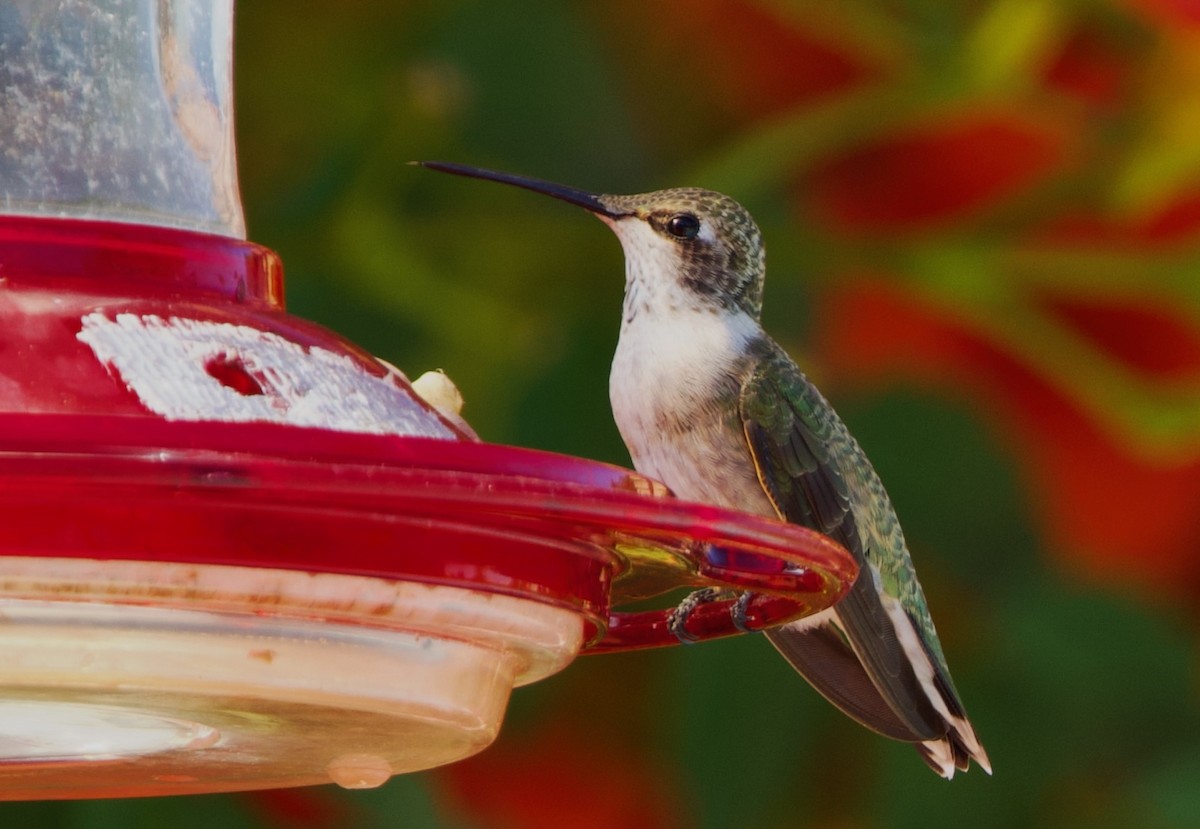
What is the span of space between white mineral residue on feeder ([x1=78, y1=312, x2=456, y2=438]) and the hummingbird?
56 cm

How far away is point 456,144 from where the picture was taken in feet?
12.4

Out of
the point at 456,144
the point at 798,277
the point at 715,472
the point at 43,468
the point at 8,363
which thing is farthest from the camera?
the point at 798,277

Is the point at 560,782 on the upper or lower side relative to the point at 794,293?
lower

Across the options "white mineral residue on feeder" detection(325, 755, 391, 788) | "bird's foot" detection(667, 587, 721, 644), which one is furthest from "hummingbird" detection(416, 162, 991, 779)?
"white mineral residue on feeder" detection(325, 755, 391, 788)

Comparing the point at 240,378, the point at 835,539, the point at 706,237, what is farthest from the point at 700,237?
the point at 240,378

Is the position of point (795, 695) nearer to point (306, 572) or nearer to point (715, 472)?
point (715, 472)

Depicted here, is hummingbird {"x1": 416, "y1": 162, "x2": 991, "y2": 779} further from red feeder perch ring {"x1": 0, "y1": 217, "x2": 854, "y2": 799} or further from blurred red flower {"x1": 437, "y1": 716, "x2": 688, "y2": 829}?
blurred red flower {"x1": 437, "y1": 716, "x2": 688, "y2": 829}

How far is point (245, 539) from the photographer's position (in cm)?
135

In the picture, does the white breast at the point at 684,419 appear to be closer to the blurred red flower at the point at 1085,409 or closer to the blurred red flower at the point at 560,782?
the blurred red flower at the point at 560,782

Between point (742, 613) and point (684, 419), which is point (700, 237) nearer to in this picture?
point (684, 419)

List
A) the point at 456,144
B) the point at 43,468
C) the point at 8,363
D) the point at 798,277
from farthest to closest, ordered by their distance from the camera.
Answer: the point at 798,277
the point at 456,144
the point at 8,363
the point at 43,468

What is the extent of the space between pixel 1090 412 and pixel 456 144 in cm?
156

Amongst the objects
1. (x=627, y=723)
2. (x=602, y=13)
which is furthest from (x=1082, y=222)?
(x=627, y=723)

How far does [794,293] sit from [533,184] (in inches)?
77.9
